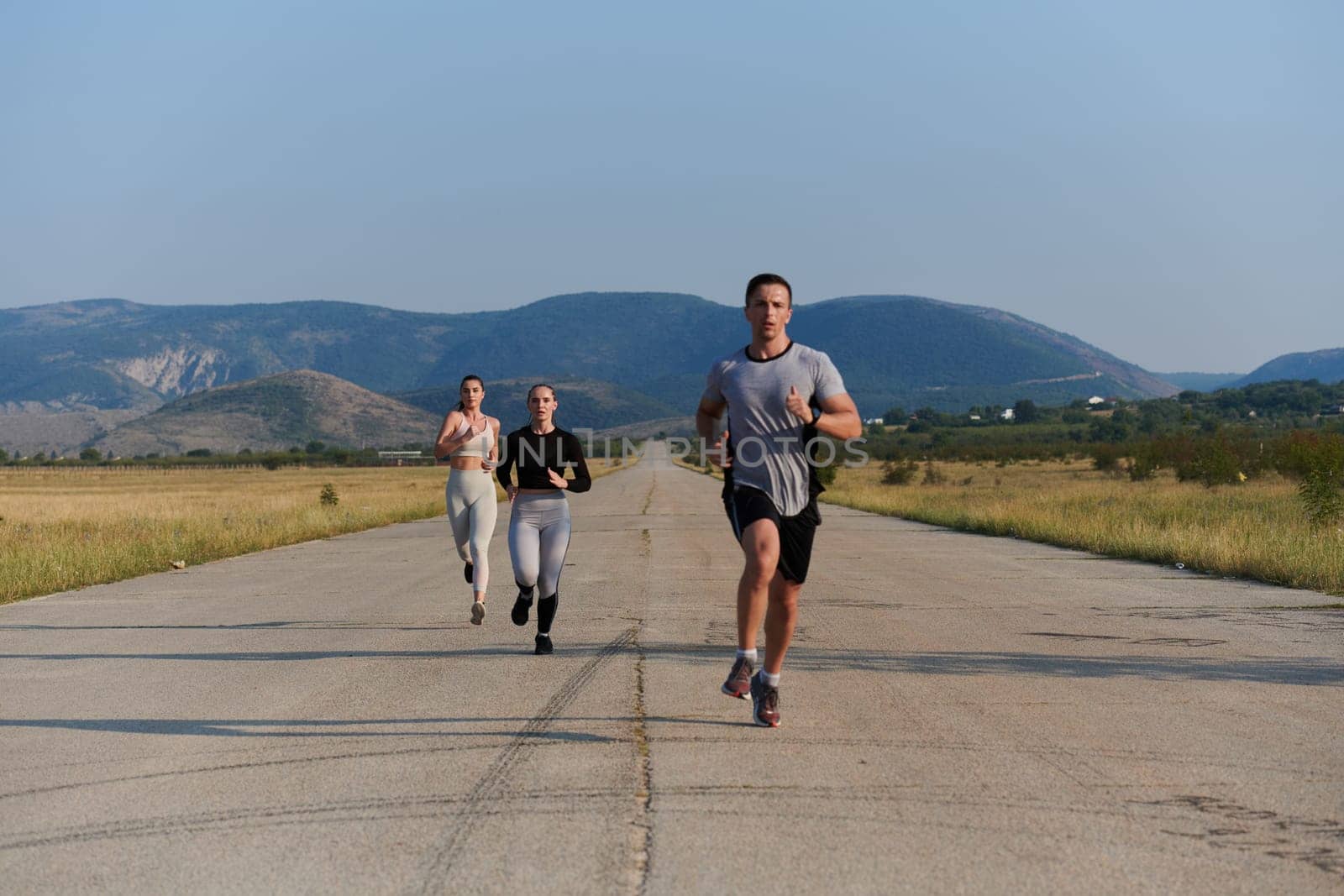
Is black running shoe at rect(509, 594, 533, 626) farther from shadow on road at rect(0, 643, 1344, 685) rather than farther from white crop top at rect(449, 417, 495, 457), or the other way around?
white crop top at rect(449, 417, 495, 457)

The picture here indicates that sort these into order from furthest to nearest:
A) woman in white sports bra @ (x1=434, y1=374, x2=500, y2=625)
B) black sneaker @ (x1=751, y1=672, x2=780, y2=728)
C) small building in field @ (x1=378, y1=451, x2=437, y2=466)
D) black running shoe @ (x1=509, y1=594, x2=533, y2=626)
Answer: small building in field @ (x1=378, y1=451, x2=437, y2=466) → woman in white sports bra @ (x1=434, y1=374, x2=500, y2=625) → black running shoe @ (x1=509, y1=594, x2=533, y2=626) → black sneaker @ (x1=751, y1=672, x2=780, y2=728)

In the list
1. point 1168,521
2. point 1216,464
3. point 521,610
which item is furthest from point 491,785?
point 1216,464

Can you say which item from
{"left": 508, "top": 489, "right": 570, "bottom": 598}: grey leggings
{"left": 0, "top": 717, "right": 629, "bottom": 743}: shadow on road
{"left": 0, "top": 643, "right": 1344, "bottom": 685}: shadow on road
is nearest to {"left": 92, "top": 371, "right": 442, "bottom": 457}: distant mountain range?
{"left": 0, "top": 643, "right": 1344, "bottom": 685}: shadow on road

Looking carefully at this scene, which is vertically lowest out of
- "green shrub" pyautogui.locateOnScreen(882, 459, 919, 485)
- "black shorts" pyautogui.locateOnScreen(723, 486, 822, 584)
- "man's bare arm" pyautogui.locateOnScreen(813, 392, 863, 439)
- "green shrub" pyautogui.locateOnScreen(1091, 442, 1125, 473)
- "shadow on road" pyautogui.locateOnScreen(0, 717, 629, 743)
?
"green shrub" pyautogui.locateOnScreen(882, 459, 919, 485)

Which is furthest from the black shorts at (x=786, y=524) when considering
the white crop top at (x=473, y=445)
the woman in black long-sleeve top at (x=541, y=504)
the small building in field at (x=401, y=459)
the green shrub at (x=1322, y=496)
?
the small building in field at (x=401, y=459)

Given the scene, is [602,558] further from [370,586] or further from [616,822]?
[616,822]

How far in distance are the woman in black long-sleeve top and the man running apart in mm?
3028

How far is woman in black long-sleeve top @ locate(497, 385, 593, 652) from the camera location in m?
9.94

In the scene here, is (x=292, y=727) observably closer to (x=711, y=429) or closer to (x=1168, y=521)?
(x=711, y=429)

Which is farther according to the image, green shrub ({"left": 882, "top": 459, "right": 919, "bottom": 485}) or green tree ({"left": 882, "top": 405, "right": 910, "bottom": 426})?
green tree ({"left": 882, "top": 405, "right": 910, "bottom": 426})

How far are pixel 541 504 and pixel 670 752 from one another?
12.8 ft

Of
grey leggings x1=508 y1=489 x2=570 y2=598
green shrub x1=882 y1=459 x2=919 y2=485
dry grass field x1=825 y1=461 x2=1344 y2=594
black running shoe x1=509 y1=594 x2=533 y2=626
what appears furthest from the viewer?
green shrub x1=882 y1=459 x2=919 y2=485

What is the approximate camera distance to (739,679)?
7285 millimetres

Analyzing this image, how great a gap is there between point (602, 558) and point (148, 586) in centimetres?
627
